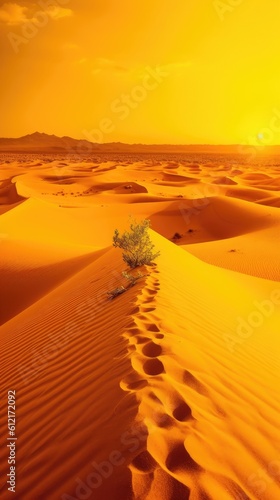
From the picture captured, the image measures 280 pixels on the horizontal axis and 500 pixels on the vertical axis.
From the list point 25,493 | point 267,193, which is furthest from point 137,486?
point 267,193

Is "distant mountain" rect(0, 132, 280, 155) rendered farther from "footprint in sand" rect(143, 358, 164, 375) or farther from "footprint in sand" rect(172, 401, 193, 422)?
"footprint in sand" rect(172, 401, 193, 422)

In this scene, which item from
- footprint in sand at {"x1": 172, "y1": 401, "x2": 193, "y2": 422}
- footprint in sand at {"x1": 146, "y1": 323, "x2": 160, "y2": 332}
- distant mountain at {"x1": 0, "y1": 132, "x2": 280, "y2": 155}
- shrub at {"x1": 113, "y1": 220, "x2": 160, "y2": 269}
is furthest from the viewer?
distant mountain at {"x1": 0, "y1": 132, "x2": 280, "y2": 155}

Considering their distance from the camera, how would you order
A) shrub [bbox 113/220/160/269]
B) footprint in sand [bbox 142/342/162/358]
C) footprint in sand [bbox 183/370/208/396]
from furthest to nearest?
shrub [bbox 113/220/160/269] < footprint in sand [bbox 142/342/162/358] < footprint in sand [bbox 183/370/208/396]

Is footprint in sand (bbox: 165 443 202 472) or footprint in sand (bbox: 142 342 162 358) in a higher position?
footprint in sand (bbox: 165 443 202 472)

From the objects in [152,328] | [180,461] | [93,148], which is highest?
[93,148]

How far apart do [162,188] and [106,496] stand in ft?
96.4

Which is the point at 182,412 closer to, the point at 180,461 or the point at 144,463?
the point at 180,461

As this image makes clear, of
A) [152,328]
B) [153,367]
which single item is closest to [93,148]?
[152,328]

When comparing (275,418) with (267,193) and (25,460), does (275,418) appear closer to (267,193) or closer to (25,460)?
(25,460)

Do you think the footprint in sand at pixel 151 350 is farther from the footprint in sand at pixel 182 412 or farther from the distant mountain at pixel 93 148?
the distant mountain at pixel 93 148

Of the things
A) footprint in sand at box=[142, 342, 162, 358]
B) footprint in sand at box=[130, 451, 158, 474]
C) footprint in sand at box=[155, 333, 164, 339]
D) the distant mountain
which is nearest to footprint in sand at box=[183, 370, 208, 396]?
footprint in sand at box=[142, 342, 162, 358]

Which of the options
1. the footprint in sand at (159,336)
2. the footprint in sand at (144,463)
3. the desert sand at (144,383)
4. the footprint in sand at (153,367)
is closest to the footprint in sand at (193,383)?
the desert sand at (144,383)

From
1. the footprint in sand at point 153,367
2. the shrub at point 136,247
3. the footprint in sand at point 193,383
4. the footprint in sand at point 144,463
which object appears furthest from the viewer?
the shrub at point 136,247

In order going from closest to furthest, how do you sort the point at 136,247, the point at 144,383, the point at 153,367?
the point at 144,383 → the point at 153,367 → the point at 136,247
